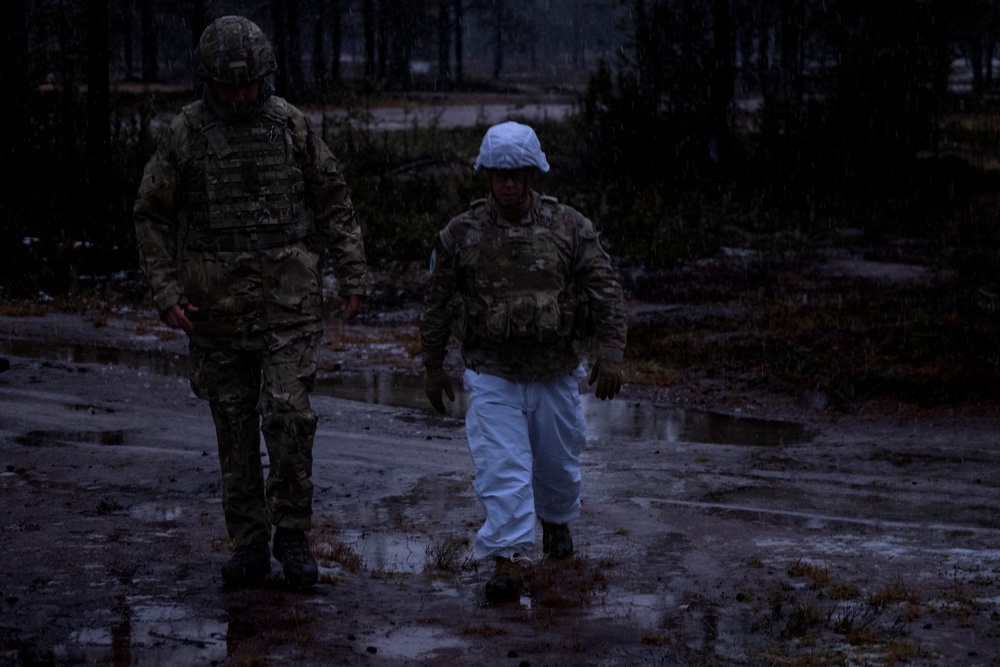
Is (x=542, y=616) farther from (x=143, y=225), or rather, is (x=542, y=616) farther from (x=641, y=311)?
(x=641, y=311)

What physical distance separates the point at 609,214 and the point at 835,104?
451 cm

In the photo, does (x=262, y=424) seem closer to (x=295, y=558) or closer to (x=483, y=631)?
(x=295, y=558)

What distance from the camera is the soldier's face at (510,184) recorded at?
517 centimetres

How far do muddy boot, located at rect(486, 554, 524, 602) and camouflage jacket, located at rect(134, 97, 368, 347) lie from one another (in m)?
1.22

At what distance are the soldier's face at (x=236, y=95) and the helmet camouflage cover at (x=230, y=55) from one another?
0.11 feet

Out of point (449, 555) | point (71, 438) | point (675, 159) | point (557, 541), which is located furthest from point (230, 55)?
point (675, 159)

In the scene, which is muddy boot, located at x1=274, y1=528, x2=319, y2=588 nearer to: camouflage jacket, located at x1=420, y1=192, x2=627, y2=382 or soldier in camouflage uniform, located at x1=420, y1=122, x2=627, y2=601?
soldier in camouflage uniform, located at x1=420, y1=122, x2=627, y2=601

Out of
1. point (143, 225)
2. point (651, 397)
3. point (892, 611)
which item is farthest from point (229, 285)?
point (651, 397)

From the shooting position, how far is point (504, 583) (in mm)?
4980

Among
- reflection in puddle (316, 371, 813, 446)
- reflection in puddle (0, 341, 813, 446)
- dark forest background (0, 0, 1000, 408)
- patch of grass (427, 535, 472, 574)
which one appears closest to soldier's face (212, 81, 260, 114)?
patch of grass (427, 535, 472, 574)

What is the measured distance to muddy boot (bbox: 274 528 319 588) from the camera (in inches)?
194

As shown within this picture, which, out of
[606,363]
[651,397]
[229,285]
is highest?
[229,285]

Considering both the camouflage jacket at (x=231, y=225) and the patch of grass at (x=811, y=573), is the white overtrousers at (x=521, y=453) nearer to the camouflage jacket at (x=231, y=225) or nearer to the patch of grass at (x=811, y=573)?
the camouflage jacket at (x=231, y=225)

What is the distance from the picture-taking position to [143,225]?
4.88 meters
